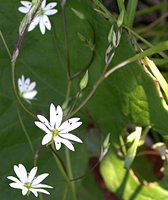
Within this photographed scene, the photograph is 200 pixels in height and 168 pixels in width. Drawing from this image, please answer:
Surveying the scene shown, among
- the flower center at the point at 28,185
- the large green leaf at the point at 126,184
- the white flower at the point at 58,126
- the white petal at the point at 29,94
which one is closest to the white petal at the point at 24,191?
the flower center at the point at 28,185

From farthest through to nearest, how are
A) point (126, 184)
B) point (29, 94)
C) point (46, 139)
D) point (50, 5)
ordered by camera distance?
point (126, 184) < point (29, 94) < point (50, 5) < point (46, 139)

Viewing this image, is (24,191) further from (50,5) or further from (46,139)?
(50,5)

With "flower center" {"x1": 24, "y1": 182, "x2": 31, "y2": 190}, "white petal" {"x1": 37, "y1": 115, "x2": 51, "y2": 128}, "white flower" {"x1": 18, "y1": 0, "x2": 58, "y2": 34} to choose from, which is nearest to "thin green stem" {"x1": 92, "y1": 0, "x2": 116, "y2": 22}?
"white flower" {"x1": 18, "y1": 0, "x2": 58, "y2": 34}

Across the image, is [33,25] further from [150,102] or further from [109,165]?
[109,165]

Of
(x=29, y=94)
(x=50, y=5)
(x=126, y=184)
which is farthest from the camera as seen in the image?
(x=126, y=184)

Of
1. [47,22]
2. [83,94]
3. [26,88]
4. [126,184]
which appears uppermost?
[47,22]

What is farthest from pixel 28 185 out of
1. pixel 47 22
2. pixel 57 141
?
pixel 47 22

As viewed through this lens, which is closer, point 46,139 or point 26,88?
point 46,139
